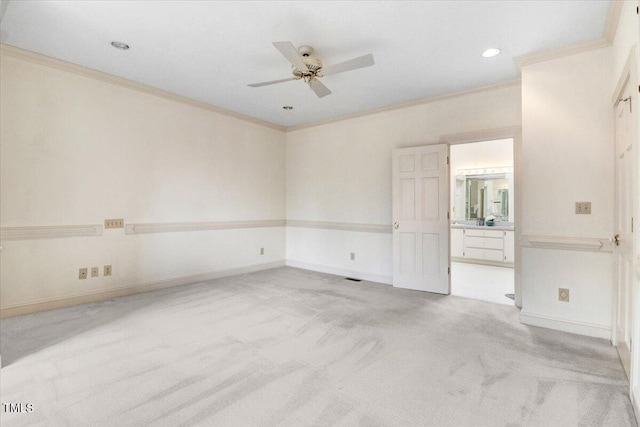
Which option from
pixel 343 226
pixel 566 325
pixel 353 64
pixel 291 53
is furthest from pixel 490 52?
pixel 343 226

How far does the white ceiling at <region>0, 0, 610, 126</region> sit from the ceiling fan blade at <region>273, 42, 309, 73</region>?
0.96 feet

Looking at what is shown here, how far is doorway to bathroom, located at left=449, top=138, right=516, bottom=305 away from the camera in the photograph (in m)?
5.88

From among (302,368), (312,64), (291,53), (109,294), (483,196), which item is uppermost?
(312,64)

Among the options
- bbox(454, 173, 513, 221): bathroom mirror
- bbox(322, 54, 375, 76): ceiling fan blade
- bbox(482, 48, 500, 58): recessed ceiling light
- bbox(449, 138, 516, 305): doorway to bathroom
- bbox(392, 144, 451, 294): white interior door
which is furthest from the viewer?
bbox(454, 173, 513, 221): bathroom mirror

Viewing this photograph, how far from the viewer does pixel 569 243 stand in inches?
111

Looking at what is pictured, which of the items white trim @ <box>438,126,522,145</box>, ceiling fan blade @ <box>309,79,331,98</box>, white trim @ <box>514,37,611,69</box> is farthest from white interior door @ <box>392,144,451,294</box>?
ceiling fan blade @ <box>309,79,331,98</box>

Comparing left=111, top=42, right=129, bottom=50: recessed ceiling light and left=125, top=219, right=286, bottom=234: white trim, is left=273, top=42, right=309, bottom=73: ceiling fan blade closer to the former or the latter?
left=111, top=42, right=129, bottom=50: recessed ceiling light

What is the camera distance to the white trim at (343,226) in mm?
4767

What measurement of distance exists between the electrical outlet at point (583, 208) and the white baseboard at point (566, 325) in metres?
0.99

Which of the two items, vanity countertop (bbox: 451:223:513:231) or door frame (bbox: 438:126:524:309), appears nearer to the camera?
door frame (bbox: 438:126:524:309)

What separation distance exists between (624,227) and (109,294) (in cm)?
513

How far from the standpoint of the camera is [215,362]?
2236mm

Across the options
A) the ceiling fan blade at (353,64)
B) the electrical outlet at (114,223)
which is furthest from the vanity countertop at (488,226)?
the electrical outlet at (114,223)

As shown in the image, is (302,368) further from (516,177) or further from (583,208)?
(516,177)
